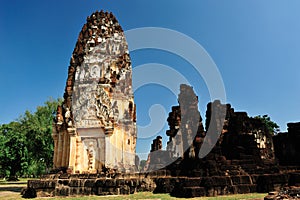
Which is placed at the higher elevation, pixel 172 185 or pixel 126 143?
pixel 126 143

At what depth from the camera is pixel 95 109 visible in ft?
61.1

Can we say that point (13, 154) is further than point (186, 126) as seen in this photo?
Yes

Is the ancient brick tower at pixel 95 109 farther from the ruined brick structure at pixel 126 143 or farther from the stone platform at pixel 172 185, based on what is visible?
the stone platform at pixel 172 185

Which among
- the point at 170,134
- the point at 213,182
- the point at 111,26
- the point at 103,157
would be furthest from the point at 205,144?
the point at 111,26

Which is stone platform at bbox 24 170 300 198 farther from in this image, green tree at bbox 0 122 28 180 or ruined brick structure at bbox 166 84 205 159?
green tree at bbox 0 122 28 180

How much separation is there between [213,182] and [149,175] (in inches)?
174

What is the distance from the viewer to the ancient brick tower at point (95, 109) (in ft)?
59.3

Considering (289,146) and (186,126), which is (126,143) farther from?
(289,146)

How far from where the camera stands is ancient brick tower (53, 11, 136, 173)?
18062mm

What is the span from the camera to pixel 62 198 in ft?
36.9

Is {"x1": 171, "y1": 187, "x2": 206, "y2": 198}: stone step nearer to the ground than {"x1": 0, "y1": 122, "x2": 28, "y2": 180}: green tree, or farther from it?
nearer to the ground

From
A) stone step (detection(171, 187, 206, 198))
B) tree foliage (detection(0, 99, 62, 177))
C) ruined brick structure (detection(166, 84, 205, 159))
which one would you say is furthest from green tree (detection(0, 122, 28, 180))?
stone step (detection(171, 187, 206, 198))

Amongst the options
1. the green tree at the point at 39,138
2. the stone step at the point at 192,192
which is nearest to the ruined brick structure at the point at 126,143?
the stone step at the point at 192,192

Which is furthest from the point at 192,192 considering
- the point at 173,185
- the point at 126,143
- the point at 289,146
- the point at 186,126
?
the point at 289,146
